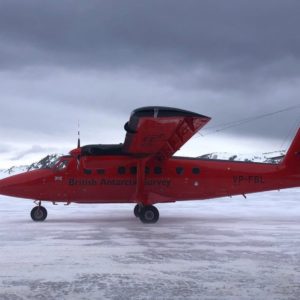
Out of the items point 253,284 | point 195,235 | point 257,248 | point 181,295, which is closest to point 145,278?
point 181,295

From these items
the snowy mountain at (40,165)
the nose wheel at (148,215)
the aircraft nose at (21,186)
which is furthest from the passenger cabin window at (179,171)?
the aircraft nose at (21,186)

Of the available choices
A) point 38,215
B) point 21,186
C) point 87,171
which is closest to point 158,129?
point 87,171

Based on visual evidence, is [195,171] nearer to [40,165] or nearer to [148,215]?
[148,215]

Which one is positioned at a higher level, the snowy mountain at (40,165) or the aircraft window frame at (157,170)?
the snowy mountain at (40,165)

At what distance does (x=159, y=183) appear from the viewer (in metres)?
16.9

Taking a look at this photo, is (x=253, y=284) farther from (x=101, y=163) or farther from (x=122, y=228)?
(x=101, y=163)

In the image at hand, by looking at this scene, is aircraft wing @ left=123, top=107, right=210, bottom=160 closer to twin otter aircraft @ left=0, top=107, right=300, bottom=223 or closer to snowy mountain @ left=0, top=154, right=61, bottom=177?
twin otter aircraft @ left=0, top=107, right=300, bottom=223

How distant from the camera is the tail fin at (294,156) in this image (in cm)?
1742

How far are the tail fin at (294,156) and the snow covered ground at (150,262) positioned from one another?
4.66 m

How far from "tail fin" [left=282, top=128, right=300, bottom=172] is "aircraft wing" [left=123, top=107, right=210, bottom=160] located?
16.0ft

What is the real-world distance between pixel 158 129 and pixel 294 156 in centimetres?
729

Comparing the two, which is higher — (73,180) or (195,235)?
(73,180)

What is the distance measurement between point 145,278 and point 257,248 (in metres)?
3.65

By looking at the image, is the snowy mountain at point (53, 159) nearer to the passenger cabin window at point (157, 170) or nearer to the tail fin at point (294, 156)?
the tail fin at point (294, 156)
